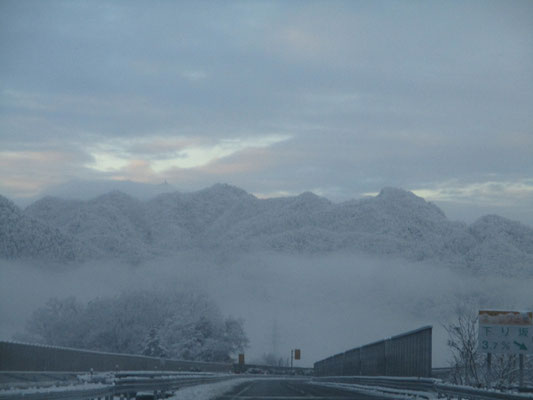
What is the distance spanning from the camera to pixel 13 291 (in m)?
167

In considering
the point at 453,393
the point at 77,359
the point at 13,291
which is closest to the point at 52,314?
the point at 13,291

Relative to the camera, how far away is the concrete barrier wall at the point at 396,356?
1083 inches

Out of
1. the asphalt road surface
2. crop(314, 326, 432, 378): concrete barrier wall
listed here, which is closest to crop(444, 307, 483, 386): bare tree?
crop(314, 326, 432, 378): concrete barrier wall

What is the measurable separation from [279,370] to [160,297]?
114ft

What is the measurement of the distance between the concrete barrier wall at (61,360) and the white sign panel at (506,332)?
21269mm

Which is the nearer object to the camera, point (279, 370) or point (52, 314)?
point (52, 314)

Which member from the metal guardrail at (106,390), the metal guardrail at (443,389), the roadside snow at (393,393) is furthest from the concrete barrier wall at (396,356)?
the metal guardrail at (106,390)

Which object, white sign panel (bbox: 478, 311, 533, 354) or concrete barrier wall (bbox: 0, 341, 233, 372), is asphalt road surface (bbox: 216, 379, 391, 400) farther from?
concrete barrier wall (bbox: 0, 341, 233, 372)

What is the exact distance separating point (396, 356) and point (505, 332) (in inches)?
384

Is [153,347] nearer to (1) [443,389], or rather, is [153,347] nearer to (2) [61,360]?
(2) [61,360]

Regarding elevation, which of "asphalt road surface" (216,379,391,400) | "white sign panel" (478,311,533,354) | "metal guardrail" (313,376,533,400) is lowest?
"asphalt road surface" (216,379,391,400)

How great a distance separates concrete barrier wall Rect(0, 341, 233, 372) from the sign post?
837 inches

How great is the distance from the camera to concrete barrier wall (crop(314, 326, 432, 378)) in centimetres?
2752

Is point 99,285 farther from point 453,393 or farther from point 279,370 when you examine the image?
point 453,393
